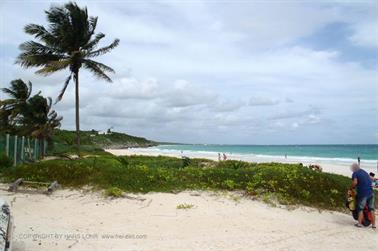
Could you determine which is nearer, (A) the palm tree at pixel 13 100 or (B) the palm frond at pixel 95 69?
(B) the palm frond at pixel 95 69

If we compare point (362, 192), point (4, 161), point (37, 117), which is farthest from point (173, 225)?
point (37, 117)

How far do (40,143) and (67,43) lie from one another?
1041 cm

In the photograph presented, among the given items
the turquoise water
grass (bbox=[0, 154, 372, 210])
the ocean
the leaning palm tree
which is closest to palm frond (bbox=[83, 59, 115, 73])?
the leaning palm tree

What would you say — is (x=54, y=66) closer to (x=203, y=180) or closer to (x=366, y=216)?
(x=203, y=180)

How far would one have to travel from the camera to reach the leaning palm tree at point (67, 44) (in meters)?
22.3

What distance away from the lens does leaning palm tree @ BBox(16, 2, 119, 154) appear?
22.3m

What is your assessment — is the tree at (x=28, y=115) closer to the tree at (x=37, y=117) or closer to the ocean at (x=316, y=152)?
the tree at (x=37, y=117)

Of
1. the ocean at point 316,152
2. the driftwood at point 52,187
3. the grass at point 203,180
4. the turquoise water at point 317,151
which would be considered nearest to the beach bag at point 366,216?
the grass at point 203,180

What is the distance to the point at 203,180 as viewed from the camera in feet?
44.5

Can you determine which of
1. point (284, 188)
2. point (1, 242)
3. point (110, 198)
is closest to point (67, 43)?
point (110, 198)

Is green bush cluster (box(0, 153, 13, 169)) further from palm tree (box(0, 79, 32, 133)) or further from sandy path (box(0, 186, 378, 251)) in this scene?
palm tree (box(0, 79, 32, 133))

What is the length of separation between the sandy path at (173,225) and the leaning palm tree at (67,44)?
11.0 meters

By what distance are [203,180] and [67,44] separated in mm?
12665

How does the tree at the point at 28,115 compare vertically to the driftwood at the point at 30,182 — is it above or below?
above
